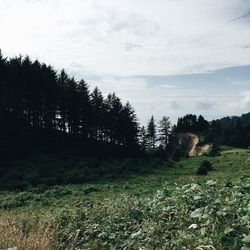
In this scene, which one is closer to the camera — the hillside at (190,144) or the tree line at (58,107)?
the tree line at (58,107)

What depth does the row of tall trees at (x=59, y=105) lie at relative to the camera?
59562mm

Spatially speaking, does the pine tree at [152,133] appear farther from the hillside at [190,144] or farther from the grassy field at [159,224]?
the grassy field at [159,224]

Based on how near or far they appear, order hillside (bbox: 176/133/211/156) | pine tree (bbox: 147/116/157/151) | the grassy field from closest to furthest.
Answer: the grassy field < hillside (bbox: 176/133/211/156) < pine tree (bbox: 147/116/157/151)

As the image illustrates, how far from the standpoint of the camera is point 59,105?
210 feet

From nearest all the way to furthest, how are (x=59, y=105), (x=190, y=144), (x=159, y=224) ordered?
(x=159, y=224) → (x=59, y=105) → (x=190, y=144)

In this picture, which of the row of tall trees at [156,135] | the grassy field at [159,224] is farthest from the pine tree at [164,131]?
the grassy field at [159,224]

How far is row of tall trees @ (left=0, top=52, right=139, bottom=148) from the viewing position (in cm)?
5956

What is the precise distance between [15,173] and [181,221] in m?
36.3

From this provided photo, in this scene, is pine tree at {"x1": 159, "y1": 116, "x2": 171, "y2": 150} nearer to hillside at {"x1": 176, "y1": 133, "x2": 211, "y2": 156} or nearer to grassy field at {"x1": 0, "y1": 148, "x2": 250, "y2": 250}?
hillside at {"x1": 176, "y1": 133, "x2": 211, "y2": 156}

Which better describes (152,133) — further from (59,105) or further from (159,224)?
(159,224)

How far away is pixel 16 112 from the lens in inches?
2343

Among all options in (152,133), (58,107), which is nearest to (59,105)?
(58,107)

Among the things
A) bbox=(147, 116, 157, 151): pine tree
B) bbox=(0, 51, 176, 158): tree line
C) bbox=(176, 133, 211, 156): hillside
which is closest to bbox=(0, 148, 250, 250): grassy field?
bbox=(0, 51, 176, 158): tree line

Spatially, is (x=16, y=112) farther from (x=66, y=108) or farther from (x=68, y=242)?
(x=68, y=242)
